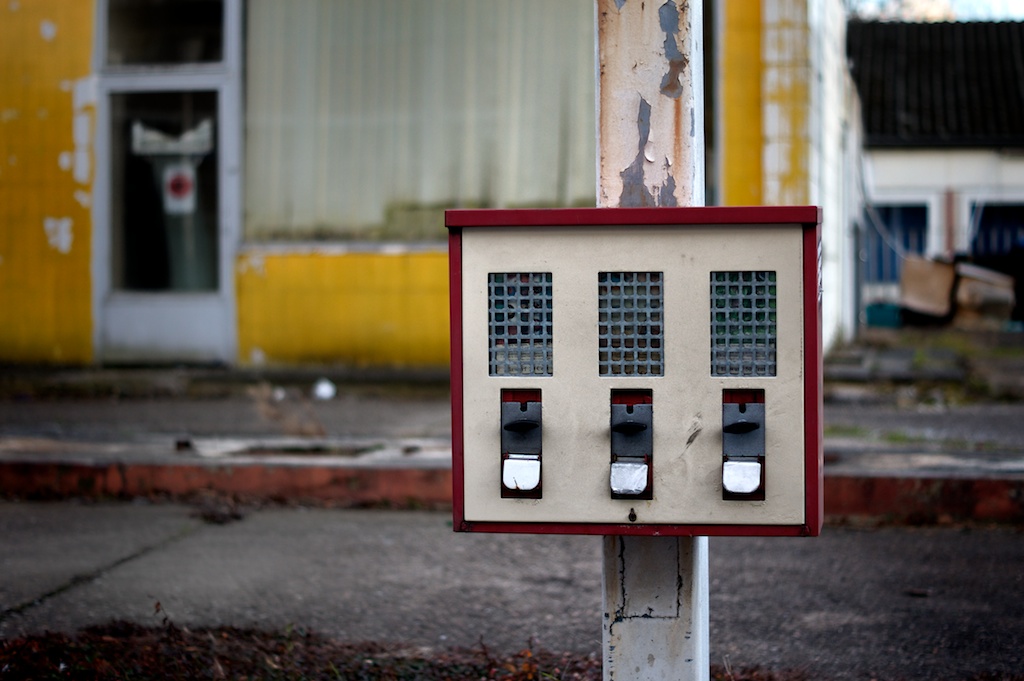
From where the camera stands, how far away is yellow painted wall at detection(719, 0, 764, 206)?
9188 millimetres

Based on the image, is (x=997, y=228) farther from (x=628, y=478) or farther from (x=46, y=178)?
(x=628, y=478)

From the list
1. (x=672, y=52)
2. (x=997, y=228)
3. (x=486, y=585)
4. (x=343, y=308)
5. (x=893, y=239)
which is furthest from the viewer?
(x=997, y=228)

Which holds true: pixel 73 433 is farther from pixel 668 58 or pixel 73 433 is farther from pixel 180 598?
pixel 668 58

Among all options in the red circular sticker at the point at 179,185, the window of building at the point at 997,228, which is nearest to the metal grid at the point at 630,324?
the red circular sticker at the point at 179,185

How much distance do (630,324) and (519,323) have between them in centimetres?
21

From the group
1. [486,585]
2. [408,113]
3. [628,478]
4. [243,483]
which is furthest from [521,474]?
[408,113]

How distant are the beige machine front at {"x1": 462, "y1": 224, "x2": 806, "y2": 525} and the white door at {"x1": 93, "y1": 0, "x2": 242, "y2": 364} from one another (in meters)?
7.76

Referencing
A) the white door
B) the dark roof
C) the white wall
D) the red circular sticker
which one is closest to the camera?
the white door

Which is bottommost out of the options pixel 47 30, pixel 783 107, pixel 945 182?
pixel 783 107

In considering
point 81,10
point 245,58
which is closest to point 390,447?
point 245,58

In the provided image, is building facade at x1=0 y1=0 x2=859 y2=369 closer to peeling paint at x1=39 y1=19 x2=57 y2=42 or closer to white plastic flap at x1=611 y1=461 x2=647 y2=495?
peeling paint at x1=39 y1=19 x2=57 y2=42

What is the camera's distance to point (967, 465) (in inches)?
208

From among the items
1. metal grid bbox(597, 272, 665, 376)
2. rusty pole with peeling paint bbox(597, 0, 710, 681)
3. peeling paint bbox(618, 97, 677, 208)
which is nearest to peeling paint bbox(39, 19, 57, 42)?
rusty pole with peeling paint bbox(597, 0, 710, 681)

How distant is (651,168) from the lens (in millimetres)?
2357
